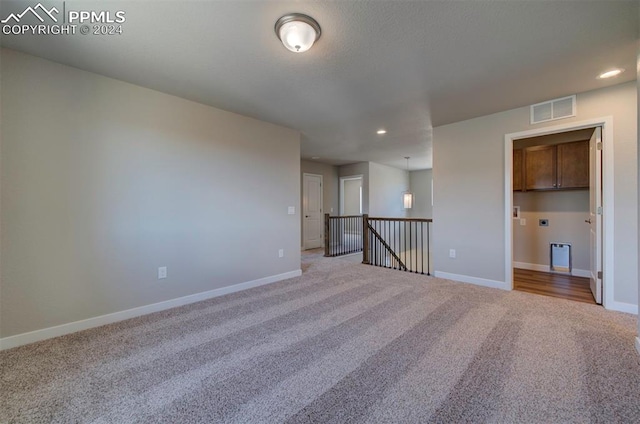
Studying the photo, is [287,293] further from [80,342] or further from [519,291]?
[519,291]

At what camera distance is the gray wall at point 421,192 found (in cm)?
901

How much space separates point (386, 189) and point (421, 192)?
178 cm

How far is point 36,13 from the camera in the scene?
1.82m

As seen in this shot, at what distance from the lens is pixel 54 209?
2354 millimetres

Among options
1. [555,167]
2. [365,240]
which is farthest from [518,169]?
[365,240]

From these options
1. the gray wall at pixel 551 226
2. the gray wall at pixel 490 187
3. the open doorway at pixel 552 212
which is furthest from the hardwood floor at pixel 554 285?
the gray wall at pixel 490 187

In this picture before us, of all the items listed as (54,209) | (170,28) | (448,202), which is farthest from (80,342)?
(448,202)

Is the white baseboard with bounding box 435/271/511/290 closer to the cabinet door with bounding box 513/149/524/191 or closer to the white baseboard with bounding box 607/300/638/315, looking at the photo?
the white baseboard with bounding box 607/300/638/315

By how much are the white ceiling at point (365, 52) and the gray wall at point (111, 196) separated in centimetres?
28

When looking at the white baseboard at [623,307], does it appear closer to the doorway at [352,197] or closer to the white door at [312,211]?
the white door at [312,211]

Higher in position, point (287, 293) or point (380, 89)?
point (380, 89)

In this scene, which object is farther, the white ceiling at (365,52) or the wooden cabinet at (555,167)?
the wooden cabinet at (555,167)

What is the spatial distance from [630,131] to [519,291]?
2.15m

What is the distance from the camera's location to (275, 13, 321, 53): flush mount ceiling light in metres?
1.81
